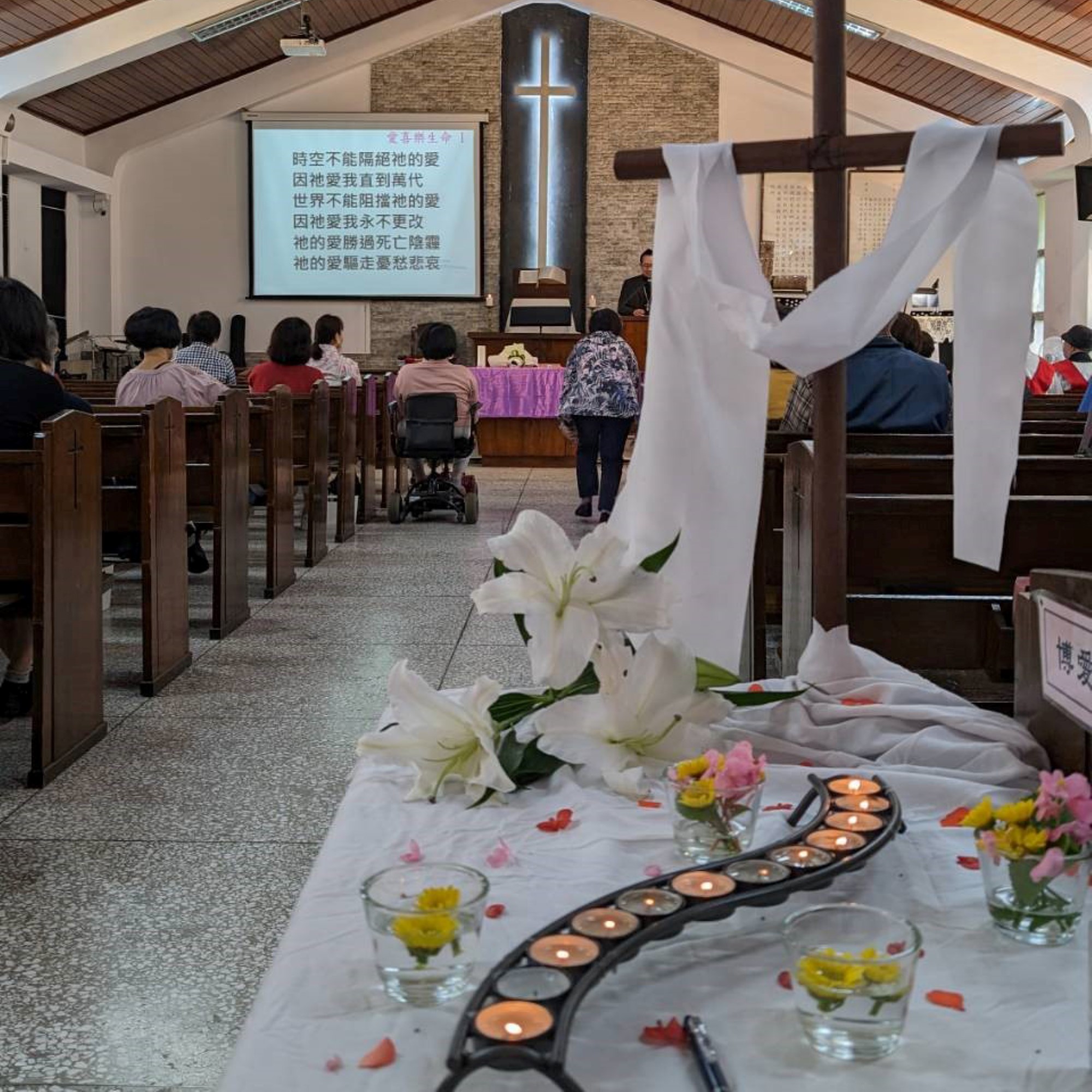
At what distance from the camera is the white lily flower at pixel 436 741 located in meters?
1.21

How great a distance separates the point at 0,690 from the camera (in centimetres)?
360

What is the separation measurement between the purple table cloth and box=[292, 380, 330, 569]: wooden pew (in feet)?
12.7

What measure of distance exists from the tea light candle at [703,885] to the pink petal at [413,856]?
0.77 feet

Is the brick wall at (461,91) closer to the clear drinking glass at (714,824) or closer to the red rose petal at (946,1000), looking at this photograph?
the clear drinking glass at (714,824)

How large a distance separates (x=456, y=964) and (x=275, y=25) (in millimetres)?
13540

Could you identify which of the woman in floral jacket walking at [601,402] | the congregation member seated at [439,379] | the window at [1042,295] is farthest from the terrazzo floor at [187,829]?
the window at [1042,295]

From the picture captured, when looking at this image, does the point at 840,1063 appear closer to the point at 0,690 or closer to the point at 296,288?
the point at 0,690

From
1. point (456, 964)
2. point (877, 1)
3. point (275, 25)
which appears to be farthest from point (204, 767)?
point (275, 25)

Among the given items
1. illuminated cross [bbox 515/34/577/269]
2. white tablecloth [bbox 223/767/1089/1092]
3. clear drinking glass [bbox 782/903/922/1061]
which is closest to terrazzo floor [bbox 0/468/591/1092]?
white tablecloth [bbox 223/767/1089/1092]

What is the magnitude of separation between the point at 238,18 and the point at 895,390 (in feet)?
28.9

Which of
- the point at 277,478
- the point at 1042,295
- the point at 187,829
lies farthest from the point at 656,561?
the point at 1042,295

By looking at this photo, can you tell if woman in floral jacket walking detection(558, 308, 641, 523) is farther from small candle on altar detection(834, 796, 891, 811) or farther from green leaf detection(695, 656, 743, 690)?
small candle on altar detection(834, 796, 891, 811)

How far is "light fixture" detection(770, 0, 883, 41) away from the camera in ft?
37.3

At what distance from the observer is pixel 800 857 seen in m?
0.99
